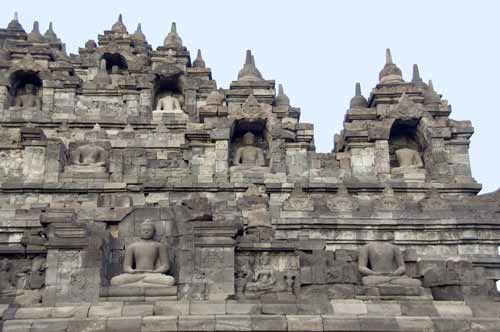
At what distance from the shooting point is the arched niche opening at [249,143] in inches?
1328

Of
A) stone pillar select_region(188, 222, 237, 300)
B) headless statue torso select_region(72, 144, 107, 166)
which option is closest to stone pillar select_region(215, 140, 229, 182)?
headless statue torso select_region(72, 144, 107, 166)

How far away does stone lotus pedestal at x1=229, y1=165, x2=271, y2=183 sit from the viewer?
32188 mm

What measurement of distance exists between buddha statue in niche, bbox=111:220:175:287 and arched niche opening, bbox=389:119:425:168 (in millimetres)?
14364

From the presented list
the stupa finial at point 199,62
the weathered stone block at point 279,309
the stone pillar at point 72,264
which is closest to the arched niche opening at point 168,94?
the stupa finial at point 199,62

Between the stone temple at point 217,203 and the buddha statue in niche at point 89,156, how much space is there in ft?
0.25

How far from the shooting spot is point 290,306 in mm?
20078

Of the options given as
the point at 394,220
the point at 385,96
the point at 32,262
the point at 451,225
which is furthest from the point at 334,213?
the point at 32,262

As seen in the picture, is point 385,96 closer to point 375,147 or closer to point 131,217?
point 375,147

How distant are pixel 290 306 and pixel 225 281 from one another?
1995 millimetres

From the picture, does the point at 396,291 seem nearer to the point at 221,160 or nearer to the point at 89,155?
the point at 221,160

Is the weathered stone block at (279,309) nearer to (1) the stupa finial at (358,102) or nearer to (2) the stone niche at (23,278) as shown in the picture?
(2) the stone niche at (23,278)

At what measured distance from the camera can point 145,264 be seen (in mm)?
21781

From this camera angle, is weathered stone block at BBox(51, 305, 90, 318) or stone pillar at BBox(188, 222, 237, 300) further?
stone pillar at BBox(188, 222, 237, 300)

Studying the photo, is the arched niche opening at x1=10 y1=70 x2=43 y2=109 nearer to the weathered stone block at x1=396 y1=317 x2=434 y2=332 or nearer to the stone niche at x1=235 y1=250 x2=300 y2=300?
the stone niche at x1=235 y1=250 x2=300 y2=300
